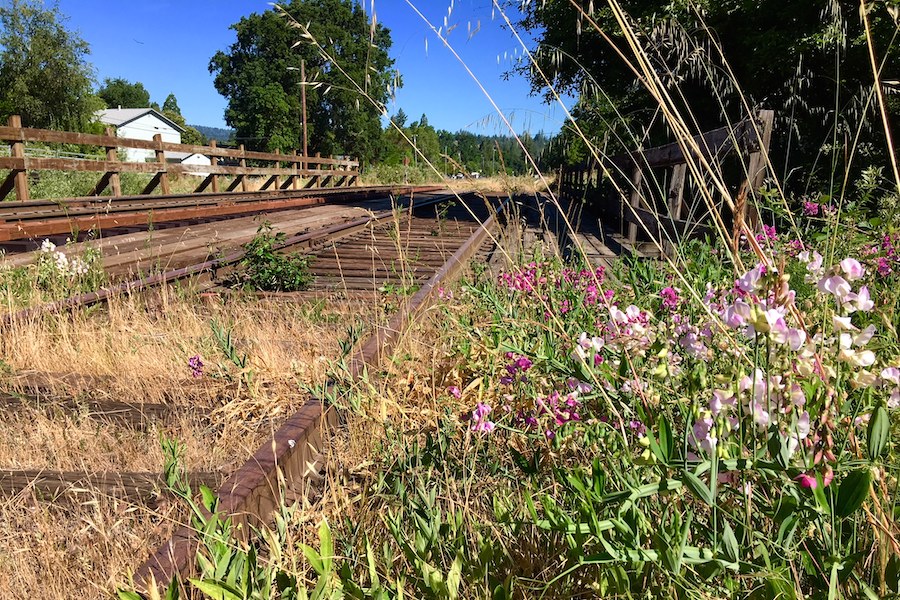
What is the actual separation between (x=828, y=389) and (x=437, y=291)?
3300 millimetres

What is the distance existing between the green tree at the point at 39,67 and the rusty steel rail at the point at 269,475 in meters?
60.5

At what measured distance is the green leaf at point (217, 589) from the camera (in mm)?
1000

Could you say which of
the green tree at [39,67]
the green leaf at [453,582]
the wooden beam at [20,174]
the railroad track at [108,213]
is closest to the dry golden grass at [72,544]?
the green leaf at [453,582]

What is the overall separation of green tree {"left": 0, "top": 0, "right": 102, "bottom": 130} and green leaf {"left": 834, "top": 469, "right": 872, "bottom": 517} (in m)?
62.1

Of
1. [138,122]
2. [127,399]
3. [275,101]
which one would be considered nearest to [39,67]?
[275,101]

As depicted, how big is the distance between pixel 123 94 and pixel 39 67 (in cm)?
9250

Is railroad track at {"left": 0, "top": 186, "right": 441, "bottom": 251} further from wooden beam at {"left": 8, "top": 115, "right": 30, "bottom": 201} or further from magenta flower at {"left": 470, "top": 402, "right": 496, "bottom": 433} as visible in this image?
magenta flower at {"left": 470, "top": 402, "right": 496, "bottom": 433}

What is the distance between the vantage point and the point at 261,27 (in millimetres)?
75000

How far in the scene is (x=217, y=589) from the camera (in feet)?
3.36

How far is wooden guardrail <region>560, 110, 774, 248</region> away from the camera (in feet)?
6.48

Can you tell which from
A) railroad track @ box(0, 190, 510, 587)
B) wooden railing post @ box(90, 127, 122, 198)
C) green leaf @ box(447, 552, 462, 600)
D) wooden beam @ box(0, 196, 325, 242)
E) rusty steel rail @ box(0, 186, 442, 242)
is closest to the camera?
green leaf @ box(447, 552, 462, 600)

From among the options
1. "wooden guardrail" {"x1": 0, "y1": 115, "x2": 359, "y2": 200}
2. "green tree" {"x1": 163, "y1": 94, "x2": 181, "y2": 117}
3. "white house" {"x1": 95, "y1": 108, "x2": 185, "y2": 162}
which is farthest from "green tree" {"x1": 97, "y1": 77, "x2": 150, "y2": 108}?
"wooden guardrail" {"x1": 0, "y1": 115, "x2": 359, "y2": 200}

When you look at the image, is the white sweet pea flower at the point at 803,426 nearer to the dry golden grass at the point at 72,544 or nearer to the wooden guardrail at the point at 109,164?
the dry golden grass at the point at 72,544

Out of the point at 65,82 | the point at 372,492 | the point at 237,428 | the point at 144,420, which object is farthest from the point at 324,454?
the point at 65,82
